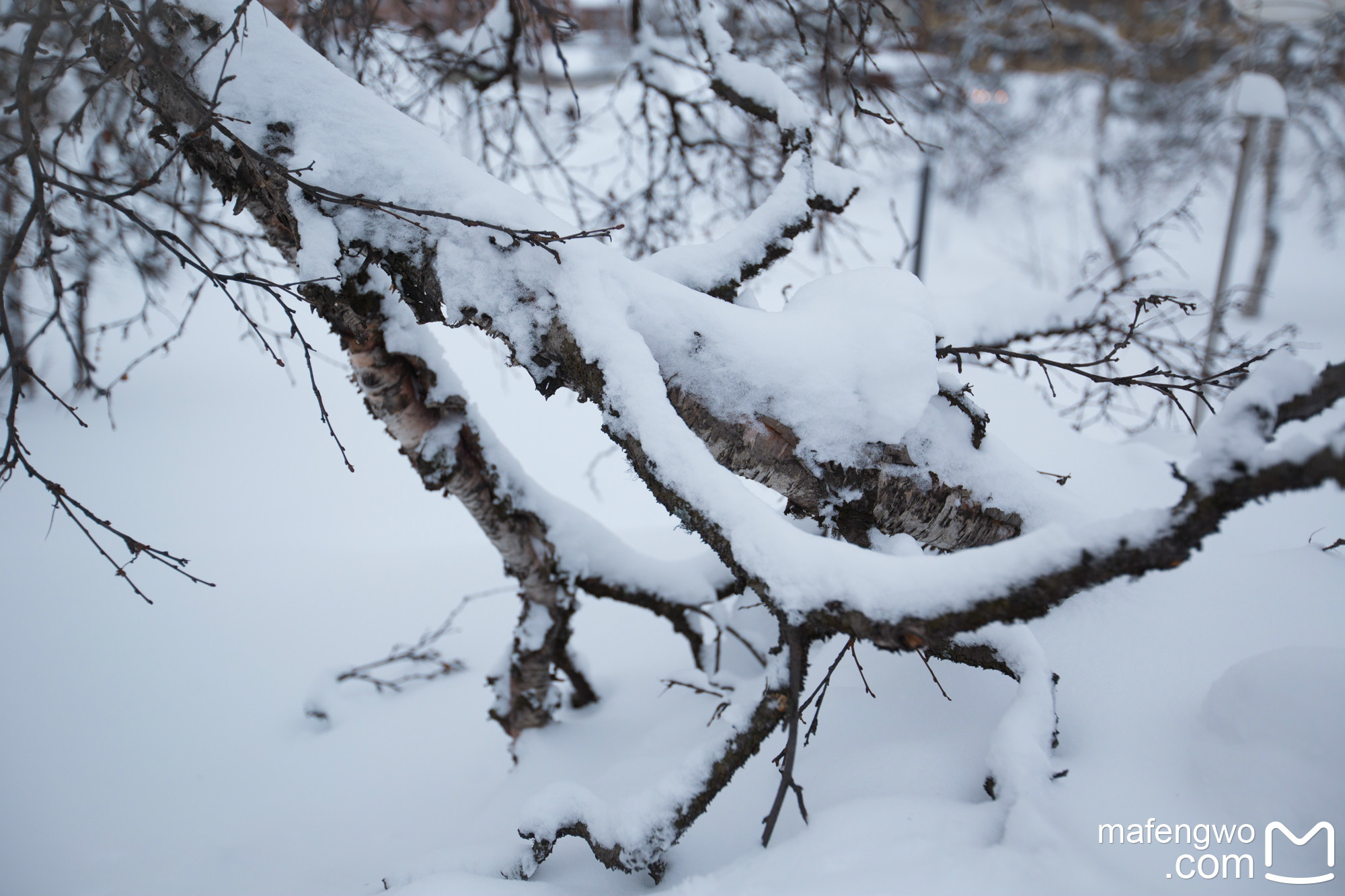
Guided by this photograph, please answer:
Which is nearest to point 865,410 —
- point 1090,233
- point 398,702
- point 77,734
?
point 398,702

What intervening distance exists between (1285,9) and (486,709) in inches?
203

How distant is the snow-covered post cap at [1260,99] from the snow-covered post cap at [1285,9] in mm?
555

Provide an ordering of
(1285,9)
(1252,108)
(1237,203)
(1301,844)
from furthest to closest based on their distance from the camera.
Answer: (1237,203) < (1252,108) < (1285,9) < (1301,844)

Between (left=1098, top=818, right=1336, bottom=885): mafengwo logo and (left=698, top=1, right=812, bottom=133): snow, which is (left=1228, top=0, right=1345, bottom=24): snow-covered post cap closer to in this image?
(left=698, top=1, right=812, bottom=133): snow

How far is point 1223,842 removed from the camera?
1.07 metres

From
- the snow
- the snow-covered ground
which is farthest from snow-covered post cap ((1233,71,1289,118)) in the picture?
the snow

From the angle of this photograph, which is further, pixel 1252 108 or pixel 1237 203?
pixel 1237 203

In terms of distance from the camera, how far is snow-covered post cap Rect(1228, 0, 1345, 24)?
10.5ft

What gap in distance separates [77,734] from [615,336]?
2.89 m

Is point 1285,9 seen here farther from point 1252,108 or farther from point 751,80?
point 751,80

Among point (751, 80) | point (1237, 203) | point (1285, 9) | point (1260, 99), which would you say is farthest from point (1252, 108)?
point (751, 80)

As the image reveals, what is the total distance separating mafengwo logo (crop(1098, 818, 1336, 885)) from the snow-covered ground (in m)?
0.01

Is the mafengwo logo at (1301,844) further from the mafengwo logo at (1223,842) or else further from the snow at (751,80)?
the snow at (751,80)

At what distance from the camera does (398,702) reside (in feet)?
9.60
